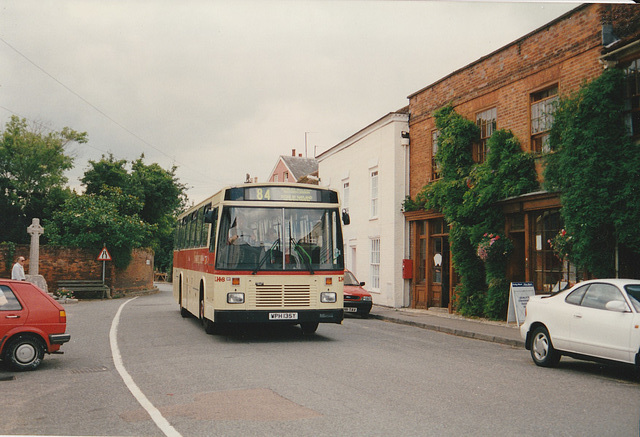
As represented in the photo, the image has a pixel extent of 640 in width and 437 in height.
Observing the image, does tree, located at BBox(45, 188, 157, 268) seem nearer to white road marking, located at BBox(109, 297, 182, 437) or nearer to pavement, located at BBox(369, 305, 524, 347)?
pavement, located at BBox(369, 305, 524, 347)

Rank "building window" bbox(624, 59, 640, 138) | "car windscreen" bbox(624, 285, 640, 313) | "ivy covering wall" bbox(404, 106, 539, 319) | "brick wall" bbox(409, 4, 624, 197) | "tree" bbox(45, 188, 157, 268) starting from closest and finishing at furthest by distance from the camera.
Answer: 1. "car windscreen" bbox(624, 285, 640, 313)
2. "building window" bbox(624, 59, 640, 138)
3. "brick wall" bbox(409, 4, 624, 197)
4. "ivy covering wall" bbox(404, 106, 539, 319)
5. "tree" bbox(45, 188, 157, 268)

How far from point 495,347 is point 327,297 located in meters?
3.76

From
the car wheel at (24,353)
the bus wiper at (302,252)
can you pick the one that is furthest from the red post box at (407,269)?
the car wheel at (24,353)

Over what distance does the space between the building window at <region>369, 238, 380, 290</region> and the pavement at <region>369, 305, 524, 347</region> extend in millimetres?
3095

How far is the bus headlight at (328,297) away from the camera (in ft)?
43.9

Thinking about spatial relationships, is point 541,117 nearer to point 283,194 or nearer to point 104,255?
point 283,194

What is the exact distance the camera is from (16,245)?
109 feet

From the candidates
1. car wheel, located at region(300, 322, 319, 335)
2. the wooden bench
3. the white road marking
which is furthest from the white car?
the wooden bench

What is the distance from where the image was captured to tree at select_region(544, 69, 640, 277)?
13.6m

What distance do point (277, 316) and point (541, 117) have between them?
9382 millimetres

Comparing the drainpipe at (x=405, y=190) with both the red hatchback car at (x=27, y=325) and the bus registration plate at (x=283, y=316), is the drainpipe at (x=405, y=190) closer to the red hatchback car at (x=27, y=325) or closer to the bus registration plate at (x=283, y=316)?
the bus registration plate at (x=283, y=316)

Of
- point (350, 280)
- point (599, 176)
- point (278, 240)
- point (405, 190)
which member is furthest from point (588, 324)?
point (405, 190)

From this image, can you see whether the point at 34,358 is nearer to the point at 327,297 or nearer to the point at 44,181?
the point at 327,297

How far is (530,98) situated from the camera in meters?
18.0
